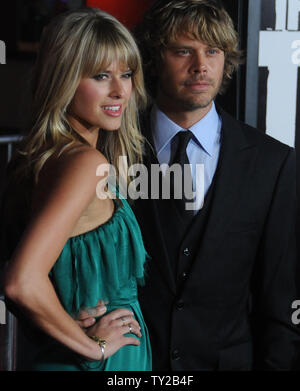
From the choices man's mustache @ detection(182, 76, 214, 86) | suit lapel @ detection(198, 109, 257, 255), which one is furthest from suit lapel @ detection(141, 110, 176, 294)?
man's mustache @ detection(182, 76, 214, 86)

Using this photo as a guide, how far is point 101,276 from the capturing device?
1.92 m

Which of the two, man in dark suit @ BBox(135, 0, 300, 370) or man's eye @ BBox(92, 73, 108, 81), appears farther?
man in dark suit @ BBox(135, 0, 300, 370)

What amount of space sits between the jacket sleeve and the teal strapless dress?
1.41 ft

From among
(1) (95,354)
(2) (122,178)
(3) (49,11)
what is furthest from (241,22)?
(3) (49,11)

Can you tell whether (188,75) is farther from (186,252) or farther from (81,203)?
(81,203)

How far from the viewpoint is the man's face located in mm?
2158

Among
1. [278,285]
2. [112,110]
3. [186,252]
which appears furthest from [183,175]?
[278,285]

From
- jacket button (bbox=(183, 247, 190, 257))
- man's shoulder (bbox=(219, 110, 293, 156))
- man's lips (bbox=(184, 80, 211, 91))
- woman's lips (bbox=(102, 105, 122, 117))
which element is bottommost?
jacket button (bbox=(183, 247, 190, 257))

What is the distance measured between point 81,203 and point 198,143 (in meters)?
0.61

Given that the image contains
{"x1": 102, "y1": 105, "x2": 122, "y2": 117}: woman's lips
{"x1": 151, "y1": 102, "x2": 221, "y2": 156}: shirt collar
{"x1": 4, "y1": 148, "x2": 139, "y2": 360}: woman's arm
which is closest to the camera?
{"x1": 4, "y1": 148, "x2": 139, "y2": 360}: woman's arm

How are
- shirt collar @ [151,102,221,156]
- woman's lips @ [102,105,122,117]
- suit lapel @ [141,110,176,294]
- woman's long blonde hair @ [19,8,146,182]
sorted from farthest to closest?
shirt collar @ [151,102,221,156] < suit lapel @ [141,110,176,294] < woman's lips @ [102,105,122,117] < woman's long blonde hair @ [19,8,146,182]

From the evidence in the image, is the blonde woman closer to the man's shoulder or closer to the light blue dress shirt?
the light blue dress shirt

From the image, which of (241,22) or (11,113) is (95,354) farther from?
(11,113)

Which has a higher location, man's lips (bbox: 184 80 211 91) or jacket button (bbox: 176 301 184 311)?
man's lips (bbox: 184 80 211 91)
